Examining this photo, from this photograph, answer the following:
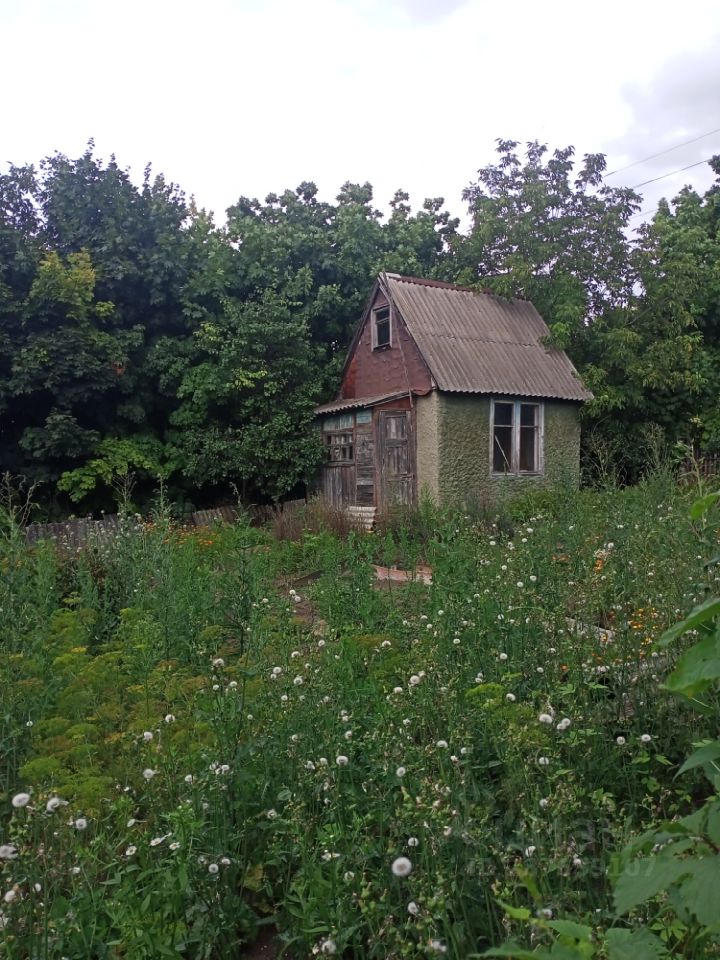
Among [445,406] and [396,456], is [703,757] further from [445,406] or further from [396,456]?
[396,456]

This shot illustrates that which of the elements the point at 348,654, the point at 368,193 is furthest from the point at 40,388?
the point at 348,654

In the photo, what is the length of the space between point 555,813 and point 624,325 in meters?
19.0

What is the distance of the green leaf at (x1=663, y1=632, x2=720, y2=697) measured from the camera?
1179 millimetres

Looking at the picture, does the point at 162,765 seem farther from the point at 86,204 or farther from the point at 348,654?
the point at 86,204

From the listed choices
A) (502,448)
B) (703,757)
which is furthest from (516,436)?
(703,757)

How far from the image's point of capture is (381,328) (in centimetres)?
1653

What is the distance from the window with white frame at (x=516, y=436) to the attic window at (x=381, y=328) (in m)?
2.97

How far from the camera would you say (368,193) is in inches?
829

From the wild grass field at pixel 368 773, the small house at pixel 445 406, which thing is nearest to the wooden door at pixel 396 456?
the small house at pixel 445 406

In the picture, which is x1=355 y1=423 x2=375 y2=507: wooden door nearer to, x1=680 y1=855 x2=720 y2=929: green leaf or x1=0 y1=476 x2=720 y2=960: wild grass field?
x1=0 y1=476 x2=720 y2=960: wild grass field

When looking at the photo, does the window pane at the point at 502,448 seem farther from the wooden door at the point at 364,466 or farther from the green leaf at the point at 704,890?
the green leaf at the point at 704,890

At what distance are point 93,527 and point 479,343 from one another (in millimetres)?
9500

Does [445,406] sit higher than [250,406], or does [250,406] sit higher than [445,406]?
[250,406]

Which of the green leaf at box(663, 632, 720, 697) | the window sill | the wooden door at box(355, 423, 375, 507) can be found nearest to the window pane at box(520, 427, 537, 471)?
the window sill
